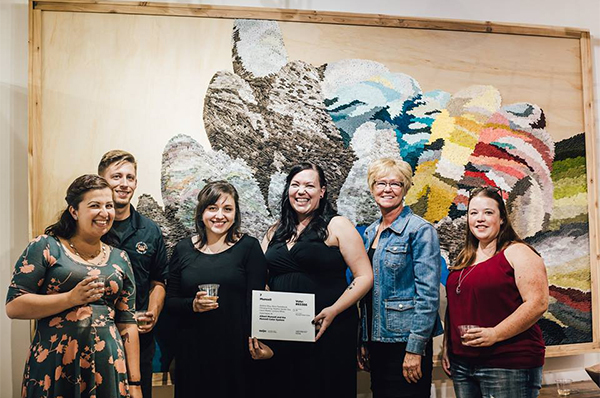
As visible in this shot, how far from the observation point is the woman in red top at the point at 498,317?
256cm

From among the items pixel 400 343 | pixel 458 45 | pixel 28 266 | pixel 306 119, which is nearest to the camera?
pixel 28 266

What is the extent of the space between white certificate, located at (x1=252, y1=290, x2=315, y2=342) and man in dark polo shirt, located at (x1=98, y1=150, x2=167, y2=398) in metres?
0.52

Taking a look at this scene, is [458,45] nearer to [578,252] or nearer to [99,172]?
[578,252]

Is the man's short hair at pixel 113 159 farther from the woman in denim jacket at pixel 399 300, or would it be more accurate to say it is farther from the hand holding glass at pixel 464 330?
the hand holding glass at pixel 464 330

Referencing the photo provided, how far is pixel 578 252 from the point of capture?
3.37 m

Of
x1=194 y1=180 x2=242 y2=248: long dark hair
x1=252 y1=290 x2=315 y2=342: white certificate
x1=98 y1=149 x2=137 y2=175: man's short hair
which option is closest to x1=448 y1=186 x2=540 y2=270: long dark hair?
x1=252 y1=290 x2=315 y2=342: white certificate

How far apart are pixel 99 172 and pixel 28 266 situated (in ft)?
2.32

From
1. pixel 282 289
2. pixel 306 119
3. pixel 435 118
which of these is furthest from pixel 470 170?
pixel 282 289

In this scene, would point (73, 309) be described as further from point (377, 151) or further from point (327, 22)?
point (327, 22)

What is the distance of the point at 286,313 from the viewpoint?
2715 mm

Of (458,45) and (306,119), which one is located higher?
(458,45)

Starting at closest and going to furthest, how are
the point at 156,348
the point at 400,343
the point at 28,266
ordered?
the point at 28,266 → the point at 400,343 → the point at 156,348

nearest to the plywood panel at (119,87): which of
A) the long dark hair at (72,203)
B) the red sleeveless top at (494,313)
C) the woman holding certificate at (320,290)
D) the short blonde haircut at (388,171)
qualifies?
the long dark hair at (72,203)

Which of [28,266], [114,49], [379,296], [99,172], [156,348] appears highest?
[114,49]
